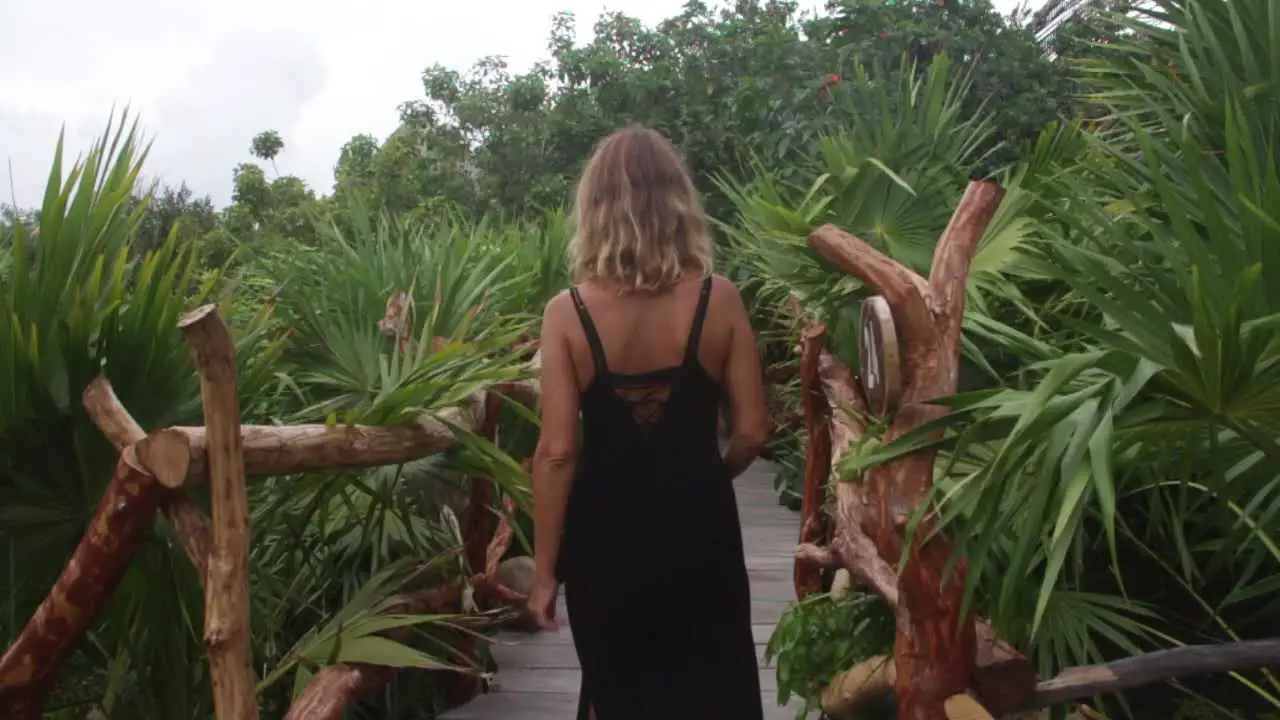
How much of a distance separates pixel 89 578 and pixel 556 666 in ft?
9.54

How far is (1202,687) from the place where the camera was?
3418 mm

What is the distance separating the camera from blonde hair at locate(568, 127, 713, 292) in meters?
2.34

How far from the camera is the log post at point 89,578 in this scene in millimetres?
1883

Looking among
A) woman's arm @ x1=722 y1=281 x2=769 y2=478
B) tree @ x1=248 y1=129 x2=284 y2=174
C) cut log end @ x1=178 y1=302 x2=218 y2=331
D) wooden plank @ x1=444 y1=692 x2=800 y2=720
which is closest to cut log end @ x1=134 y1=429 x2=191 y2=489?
cut log end @ x1=178 y1=302 x2=218 y2=331

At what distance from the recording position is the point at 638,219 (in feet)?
7.73

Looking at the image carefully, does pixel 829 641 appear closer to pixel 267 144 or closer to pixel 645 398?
pixel 645 398

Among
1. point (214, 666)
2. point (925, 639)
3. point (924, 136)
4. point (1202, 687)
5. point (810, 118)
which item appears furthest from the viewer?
point (810, 118)

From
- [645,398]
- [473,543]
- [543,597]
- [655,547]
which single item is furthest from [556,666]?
[645,398]

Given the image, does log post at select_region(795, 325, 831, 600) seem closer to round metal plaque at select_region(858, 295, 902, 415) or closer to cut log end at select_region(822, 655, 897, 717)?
cut log end at select_region(822, 655, 897, 717)

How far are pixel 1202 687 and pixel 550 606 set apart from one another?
2.11 m

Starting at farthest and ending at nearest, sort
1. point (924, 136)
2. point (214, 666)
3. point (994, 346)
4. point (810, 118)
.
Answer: point (810, 118)
point (924, 136)
point (994, 346)
point (214, 666)

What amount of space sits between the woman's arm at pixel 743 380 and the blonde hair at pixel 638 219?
0.12 metres

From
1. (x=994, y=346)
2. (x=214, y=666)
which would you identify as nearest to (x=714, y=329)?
(x=214, y=666)

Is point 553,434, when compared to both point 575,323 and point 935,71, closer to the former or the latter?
point 575,323
